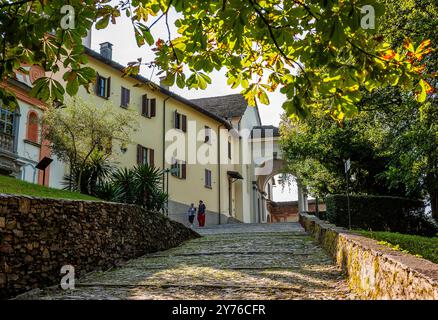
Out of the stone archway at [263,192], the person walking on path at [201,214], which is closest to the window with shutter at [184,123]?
the person walking on path at [201,214]

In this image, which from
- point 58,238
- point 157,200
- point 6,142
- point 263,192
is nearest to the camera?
point 58,238

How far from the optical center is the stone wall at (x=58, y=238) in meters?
6.91

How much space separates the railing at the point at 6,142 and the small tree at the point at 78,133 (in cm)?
132

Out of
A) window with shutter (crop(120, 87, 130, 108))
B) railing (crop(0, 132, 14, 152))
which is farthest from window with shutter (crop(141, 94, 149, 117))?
railing (crop(0, 132, 14, 152))

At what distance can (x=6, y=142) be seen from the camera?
1609 centimetres

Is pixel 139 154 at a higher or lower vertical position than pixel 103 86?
lower

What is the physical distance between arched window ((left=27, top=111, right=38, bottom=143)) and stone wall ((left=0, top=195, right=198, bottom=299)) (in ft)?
Result: 25.8

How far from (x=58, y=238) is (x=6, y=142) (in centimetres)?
937

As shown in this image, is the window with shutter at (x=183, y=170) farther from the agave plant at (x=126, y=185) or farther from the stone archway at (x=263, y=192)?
the agave plant at (x=126, y=185)

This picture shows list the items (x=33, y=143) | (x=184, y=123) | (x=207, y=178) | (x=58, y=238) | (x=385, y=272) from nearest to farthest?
(x=385, y=272) → (x=58, y=238) → (x=33, y=143) → (x=184, y=123) → (x=207, y=178)

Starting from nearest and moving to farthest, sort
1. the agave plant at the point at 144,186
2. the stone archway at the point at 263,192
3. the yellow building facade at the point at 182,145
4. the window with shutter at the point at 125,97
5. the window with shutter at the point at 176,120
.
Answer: the agave plant at the point at 144,186, the yellow building facade at the point at 182,145, the window with shutter at the point at 125,97, the window with shutter at the point at 176,120, the stone archway at the point at 263,192

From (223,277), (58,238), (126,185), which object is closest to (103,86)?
(126,185)

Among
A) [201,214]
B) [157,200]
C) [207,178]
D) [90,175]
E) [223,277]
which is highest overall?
[207,178]

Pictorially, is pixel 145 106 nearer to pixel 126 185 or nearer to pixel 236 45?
pixel 126 185
